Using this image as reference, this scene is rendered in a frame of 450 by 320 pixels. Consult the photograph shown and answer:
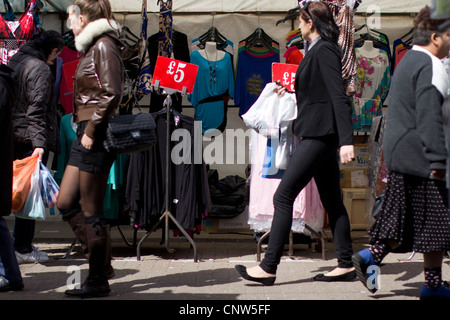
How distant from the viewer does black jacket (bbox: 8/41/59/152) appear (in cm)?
526

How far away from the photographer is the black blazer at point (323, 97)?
4211mm

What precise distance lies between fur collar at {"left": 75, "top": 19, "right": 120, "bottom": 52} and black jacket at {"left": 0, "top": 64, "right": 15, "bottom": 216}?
60 centimetres

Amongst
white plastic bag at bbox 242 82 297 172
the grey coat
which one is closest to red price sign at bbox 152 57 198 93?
white plastic bag at bbox 242 82 297 172

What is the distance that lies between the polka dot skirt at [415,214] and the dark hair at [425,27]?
815mm

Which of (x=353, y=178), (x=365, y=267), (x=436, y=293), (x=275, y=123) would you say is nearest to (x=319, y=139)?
(x=365, y=267)

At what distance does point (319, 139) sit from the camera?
4.30 metres

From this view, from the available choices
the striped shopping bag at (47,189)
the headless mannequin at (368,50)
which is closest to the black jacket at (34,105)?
the striped shopping bag at (47,189)

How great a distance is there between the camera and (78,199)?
13.4ft

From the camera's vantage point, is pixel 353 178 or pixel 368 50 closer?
pixel 353 178

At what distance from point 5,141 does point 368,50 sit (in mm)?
4504

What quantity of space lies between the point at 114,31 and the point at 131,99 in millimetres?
2497

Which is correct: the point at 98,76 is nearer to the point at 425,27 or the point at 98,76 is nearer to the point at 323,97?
the point at 323,97

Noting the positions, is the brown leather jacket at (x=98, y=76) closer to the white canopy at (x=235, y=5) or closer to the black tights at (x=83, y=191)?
the black tights at (x=83, y=191)

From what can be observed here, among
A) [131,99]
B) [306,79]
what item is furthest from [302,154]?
[131,99]
